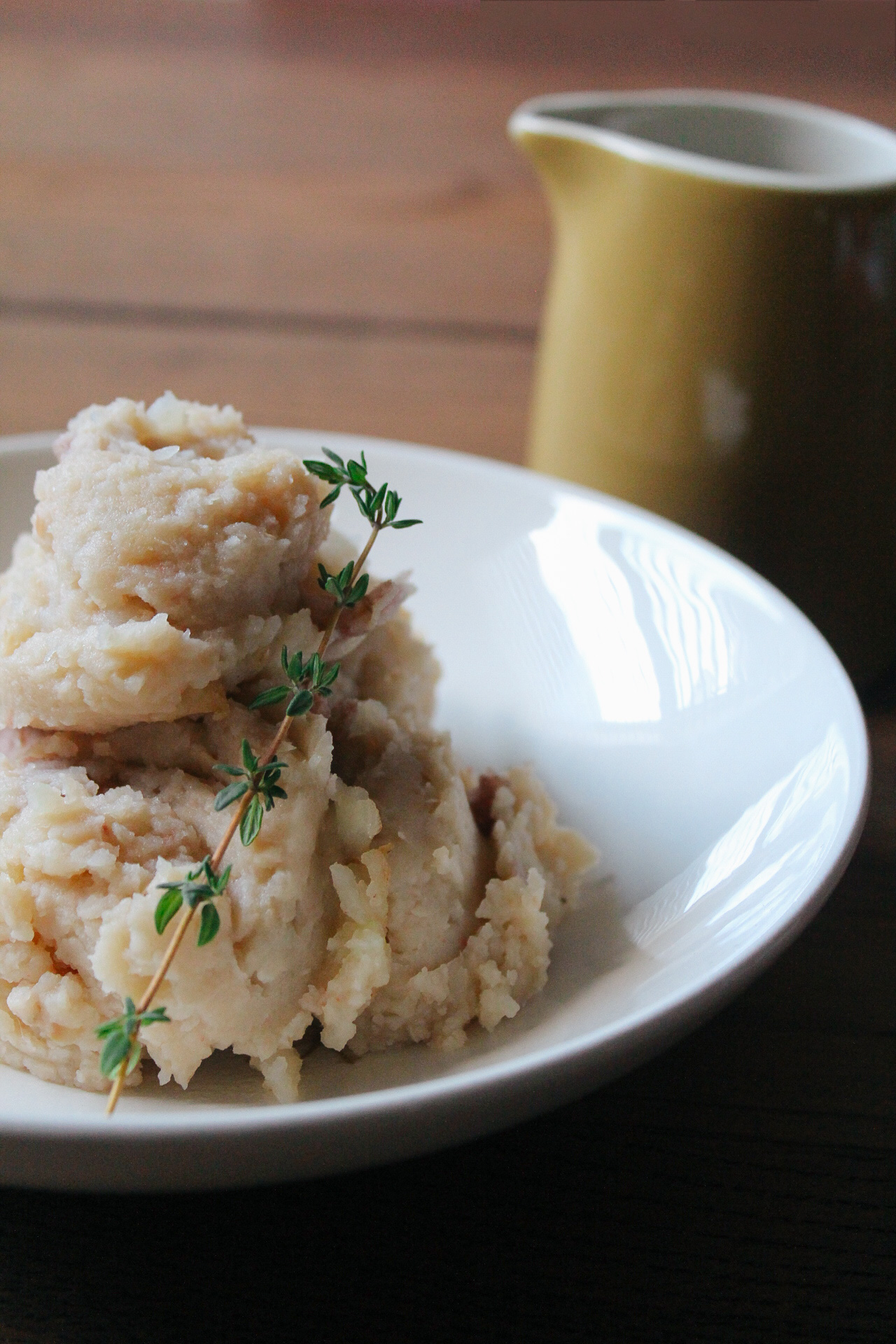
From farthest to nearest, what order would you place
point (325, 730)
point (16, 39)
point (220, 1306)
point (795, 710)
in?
point (16, 39) → point (795, 710) → point (325, 730) → point (220, 1306)

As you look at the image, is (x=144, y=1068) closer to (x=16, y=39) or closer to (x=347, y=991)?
(x=347, y=991)

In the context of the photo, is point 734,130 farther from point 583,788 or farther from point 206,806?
point 206,806

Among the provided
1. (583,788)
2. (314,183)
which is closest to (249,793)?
(583,788)

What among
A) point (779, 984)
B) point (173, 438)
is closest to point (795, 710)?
point (779, 984)

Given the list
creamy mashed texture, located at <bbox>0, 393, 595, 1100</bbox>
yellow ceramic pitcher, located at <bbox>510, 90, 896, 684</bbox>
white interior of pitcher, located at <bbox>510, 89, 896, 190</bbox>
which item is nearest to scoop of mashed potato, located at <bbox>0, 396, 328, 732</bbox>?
creamy mashed texture, located at <bbox>0, 393, 595, 1100</bbox>

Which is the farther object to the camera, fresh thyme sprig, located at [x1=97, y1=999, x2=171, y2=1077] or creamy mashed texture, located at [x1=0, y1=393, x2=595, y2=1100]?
creamy mashed texture, located at [x1=0, y1=393, x2=595, y2=1100]

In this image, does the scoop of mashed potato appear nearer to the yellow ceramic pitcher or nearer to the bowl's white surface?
the bowl's white surface

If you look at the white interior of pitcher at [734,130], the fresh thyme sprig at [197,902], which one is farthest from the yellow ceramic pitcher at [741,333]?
the fresh thyme sprig at [197,902]
